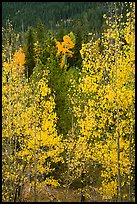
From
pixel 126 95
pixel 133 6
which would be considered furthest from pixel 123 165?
pixel 133 6

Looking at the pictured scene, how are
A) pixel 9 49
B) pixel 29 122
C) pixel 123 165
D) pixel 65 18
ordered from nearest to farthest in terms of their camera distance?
pixel 9 49
pixel 123 165
pixel 29 122
pixel 65 18

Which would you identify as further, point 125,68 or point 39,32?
point 39,32

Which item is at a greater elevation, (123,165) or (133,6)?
(133,6)

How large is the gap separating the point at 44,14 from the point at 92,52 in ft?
480

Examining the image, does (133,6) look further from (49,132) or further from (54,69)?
(54,69)

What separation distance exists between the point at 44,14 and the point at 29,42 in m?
115

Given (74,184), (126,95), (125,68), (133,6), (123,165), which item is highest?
(133,6)

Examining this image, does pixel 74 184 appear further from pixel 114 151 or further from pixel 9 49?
pixel 9 49

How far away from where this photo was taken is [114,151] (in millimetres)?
10047

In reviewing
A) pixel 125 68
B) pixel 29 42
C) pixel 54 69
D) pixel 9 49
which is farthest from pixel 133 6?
pixel 29 42

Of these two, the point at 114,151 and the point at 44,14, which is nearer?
the point at 114,151

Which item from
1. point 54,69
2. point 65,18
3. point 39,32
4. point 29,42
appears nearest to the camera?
point 54,69

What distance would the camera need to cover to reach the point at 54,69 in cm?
1789

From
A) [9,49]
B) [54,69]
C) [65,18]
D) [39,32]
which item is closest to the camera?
[9,49]
